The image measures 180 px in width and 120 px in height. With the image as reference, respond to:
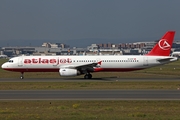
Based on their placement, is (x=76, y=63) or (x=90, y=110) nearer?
(x=90, y=110)

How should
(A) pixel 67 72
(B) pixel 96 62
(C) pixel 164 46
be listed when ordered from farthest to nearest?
(C) pixel 164 46 < (B) pixel 96 62 < (A) pixel 67 72

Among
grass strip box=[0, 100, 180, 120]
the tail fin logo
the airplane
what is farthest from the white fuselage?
grass strip box=[0, 100, 180, 120]

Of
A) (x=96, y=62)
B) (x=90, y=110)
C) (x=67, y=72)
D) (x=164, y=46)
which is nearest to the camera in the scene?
(x=90, y=110)

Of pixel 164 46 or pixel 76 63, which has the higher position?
pixel 164 46

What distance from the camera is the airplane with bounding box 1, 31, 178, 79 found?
5091 centimetres

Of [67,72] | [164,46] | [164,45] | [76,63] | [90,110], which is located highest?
[164,45]

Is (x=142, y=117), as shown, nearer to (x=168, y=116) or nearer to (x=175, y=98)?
(x=168, y=116)

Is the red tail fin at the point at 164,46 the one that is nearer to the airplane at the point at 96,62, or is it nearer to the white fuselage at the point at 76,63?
the airplane at the point at 96,62

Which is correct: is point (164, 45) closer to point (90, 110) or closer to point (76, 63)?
point (76, 63)

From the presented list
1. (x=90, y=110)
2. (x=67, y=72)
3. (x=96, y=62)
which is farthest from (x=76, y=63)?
(x=90, y=110)

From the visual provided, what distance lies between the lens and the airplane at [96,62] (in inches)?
2004

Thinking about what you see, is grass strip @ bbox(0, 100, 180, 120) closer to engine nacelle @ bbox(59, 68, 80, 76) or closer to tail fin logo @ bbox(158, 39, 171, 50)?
engine nacelle @ bbox(59, 68, 80, 76)

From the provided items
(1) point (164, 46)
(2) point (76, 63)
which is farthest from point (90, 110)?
(1) point (164, 46)

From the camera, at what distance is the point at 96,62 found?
5169cm
